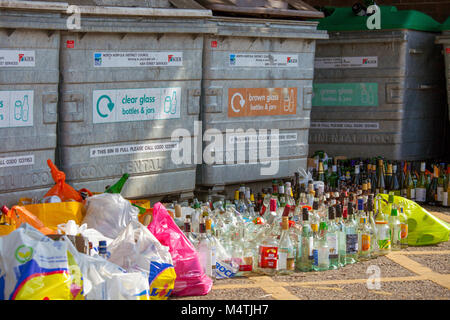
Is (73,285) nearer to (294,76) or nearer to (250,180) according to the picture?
(250,180)

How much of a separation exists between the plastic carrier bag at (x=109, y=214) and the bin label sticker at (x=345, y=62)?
14.4 feet

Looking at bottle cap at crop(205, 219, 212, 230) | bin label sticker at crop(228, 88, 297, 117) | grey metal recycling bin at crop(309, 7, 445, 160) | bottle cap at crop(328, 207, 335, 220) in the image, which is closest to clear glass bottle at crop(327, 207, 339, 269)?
bottle cap at crop(328, 207, 335, 220)

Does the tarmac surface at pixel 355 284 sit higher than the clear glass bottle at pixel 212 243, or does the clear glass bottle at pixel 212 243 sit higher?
the clear glass bottle at pixel 212 243

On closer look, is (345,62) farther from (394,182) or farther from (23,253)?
(23,253)

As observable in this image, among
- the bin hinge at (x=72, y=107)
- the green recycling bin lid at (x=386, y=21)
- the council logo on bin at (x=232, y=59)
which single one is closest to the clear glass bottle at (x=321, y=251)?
the bin hinge at (x=72, y=107)

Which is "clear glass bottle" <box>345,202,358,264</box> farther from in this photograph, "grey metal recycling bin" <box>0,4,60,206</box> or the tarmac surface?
"grey metal recycling bin" <box>0,4,60,206</box>

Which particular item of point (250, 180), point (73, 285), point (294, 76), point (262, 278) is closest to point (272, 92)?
point (294, 76)

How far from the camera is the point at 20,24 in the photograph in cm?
589

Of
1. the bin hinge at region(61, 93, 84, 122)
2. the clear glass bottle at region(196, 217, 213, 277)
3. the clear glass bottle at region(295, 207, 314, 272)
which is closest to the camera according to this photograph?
the clear glass bottle at region(196, 217, 213, 277)

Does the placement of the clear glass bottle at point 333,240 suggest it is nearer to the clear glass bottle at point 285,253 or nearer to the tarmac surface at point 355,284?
the tarmac surface at point 355,284

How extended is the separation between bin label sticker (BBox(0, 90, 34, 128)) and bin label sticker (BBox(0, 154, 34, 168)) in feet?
0.82

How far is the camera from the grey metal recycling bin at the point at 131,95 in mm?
6324

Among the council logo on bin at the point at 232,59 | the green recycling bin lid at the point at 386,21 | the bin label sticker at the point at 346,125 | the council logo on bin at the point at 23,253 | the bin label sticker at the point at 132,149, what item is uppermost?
the green recycling bin lid at the point at 386,21

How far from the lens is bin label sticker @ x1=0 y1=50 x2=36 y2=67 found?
5.88 metres
